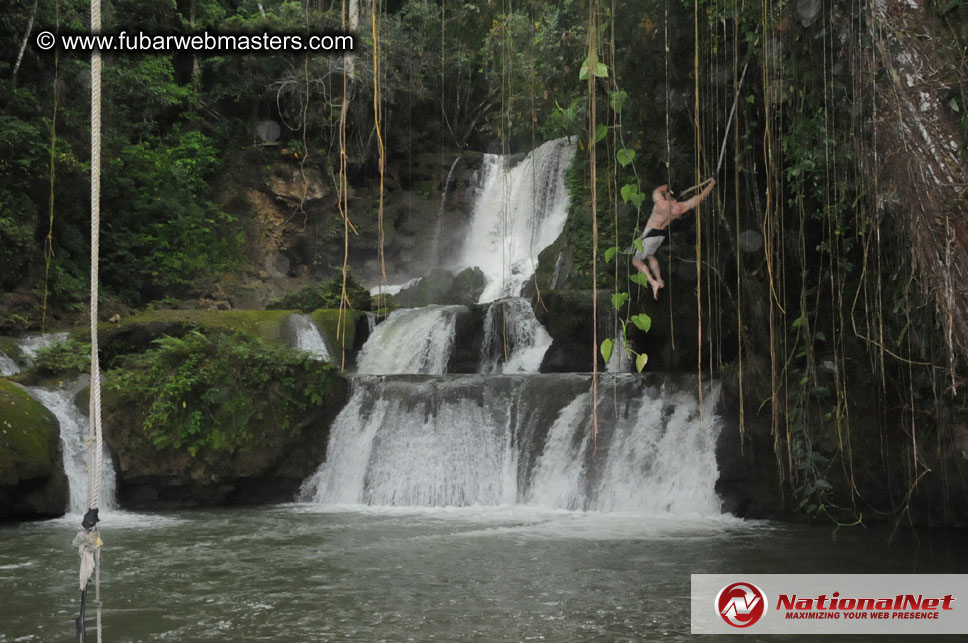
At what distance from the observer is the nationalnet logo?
220 inches

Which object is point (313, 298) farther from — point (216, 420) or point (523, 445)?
point (523, 445)

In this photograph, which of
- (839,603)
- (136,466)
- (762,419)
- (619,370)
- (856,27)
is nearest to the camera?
(856,27)

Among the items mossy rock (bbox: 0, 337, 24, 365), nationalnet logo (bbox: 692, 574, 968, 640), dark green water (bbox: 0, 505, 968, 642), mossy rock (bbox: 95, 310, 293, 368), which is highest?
mossy rock (bbox: 95, 310, 293, 368)

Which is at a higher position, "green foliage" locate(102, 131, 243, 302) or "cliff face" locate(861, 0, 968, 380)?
"green foliage" locate(102, 131, 243, 302)

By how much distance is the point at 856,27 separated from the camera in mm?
5344

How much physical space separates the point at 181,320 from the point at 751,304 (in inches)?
326

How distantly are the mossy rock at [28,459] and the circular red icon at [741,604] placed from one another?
299 inches

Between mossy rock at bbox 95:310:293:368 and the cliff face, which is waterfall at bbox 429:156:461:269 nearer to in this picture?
mossy rock at bbox 95:310:293:368

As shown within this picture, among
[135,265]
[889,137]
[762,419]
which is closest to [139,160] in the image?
[135,265]

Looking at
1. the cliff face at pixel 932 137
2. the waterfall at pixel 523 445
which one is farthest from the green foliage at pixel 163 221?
the cliff face at pixel 932 137

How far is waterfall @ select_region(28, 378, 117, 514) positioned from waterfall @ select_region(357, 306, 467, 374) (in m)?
4.12

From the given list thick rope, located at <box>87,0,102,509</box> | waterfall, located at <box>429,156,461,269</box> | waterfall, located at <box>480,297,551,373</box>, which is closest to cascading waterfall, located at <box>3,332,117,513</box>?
waterfall, located at <box>480,297,551,373</box>

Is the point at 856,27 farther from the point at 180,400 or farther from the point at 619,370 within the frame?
the point at 180,400

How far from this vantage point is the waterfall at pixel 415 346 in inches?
544
